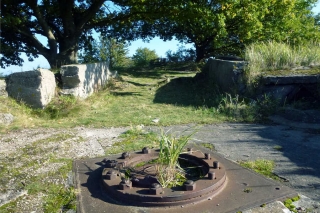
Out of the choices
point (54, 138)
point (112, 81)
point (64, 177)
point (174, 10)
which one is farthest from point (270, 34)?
point (64, 177)

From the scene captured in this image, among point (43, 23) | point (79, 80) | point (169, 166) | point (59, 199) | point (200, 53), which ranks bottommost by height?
point (59, 199)

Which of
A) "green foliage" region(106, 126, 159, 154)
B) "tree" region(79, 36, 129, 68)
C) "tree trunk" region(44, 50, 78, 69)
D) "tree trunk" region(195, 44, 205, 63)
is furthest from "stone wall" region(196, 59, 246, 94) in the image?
"tree" region(79, 36, 129, 68)

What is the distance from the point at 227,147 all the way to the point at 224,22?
10.6 meters

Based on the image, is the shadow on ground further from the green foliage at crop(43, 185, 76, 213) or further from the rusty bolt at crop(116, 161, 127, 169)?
the green foliage at crop(43, 185, 76, 213)

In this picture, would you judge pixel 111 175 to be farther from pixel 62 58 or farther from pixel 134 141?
pixel 62 58

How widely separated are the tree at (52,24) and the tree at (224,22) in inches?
71.5

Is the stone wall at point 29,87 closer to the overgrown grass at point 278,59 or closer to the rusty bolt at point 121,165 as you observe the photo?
the rusty bolt at point 121,165

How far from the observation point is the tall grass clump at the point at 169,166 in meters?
2.89

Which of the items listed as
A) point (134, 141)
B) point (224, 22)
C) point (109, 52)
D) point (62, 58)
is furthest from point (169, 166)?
point (109, 52)

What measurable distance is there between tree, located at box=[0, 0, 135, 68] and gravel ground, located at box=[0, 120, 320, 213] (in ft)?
25.6

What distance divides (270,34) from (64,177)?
15.9 meters

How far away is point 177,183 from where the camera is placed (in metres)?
2.92

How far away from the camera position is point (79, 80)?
24.8ft

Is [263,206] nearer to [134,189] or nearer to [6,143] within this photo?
[134,189]
